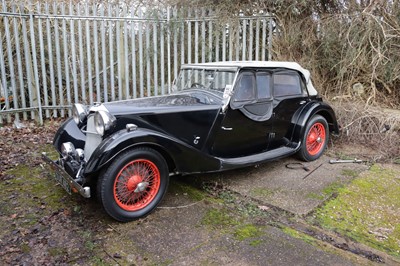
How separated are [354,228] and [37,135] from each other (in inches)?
207

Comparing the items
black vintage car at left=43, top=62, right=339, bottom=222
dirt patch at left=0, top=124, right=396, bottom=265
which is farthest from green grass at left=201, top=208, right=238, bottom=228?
black vintage car at left=43, top=62, right=339, bottom=222

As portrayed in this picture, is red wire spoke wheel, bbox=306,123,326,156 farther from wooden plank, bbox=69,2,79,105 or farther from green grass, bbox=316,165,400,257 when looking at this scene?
wooden plank, bbox=69,2,79,105

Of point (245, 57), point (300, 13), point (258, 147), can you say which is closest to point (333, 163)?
point (258, 147)

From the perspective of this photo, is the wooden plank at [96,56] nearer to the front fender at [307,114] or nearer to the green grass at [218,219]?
the front fender at [307,114]

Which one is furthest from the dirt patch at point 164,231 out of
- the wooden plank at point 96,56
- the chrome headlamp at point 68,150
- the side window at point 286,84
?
the wooden plank at point 96,56

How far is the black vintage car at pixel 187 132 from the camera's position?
10.2ft

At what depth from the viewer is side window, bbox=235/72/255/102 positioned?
4.02m

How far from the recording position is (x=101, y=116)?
3145 mm

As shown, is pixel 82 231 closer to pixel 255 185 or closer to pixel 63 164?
pixel 63 164

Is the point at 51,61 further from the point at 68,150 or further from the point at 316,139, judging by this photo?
the point at 316,139

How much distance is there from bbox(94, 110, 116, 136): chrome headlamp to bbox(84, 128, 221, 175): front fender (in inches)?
4.0

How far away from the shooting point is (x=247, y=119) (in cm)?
407

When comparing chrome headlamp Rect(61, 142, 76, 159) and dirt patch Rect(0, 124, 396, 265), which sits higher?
chrome headlamp Rect(61, 142, 76, 159)

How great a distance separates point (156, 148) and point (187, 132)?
1.59 feet
